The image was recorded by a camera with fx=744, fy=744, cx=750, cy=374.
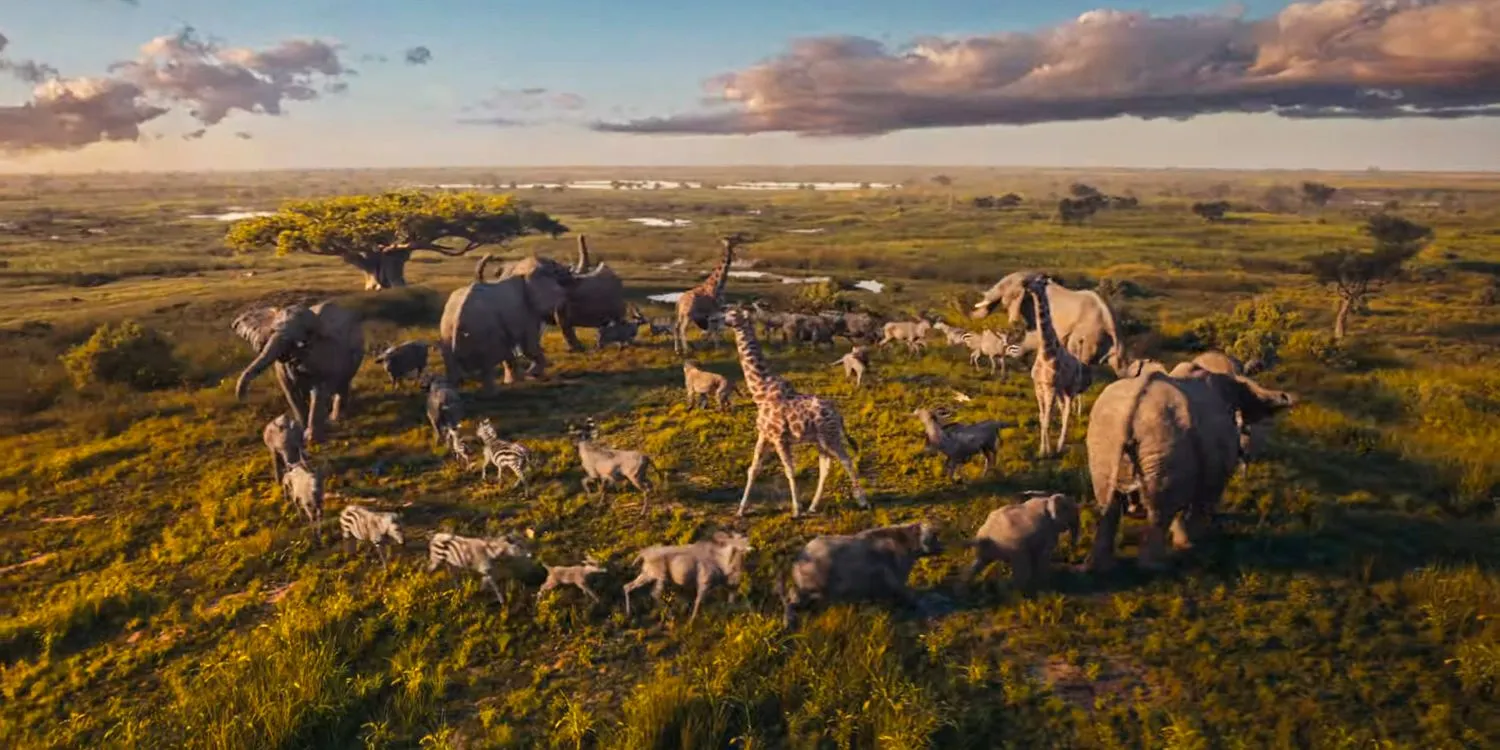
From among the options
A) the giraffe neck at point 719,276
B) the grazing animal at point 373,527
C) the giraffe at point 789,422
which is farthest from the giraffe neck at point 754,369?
the giraffe neck at point 719,276

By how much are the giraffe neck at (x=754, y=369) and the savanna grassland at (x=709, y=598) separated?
1.90 m

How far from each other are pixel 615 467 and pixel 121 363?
57.8 ft

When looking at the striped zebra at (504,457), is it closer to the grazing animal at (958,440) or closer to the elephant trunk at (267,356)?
the elephant trunk at (267,356)

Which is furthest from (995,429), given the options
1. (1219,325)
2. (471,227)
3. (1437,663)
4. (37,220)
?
(37,220)

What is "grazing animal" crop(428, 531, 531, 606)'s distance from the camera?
369 inches

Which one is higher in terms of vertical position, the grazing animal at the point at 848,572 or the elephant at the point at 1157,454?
the elephant at the point at 1157,454

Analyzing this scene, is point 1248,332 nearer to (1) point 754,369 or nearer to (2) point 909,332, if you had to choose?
(2) point 909,332

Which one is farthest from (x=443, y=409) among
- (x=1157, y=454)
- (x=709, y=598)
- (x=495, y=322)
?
(x=1157, y=454)

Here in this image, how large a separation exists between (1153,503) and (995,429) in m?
3.35

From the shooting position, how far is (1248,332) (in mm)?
23969

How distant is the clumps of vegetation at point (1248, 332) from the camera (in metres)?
22.2

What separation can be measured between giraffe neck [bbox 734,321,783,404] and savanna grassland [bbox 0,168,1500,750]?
1.90 m

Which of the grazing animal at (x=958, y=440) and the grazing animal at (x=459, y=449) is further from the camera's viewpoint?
the grazing animal at (x=459, y=449)

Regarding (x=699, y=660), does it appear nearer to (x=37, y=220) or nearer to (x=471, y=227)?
(x=471, y=227)
